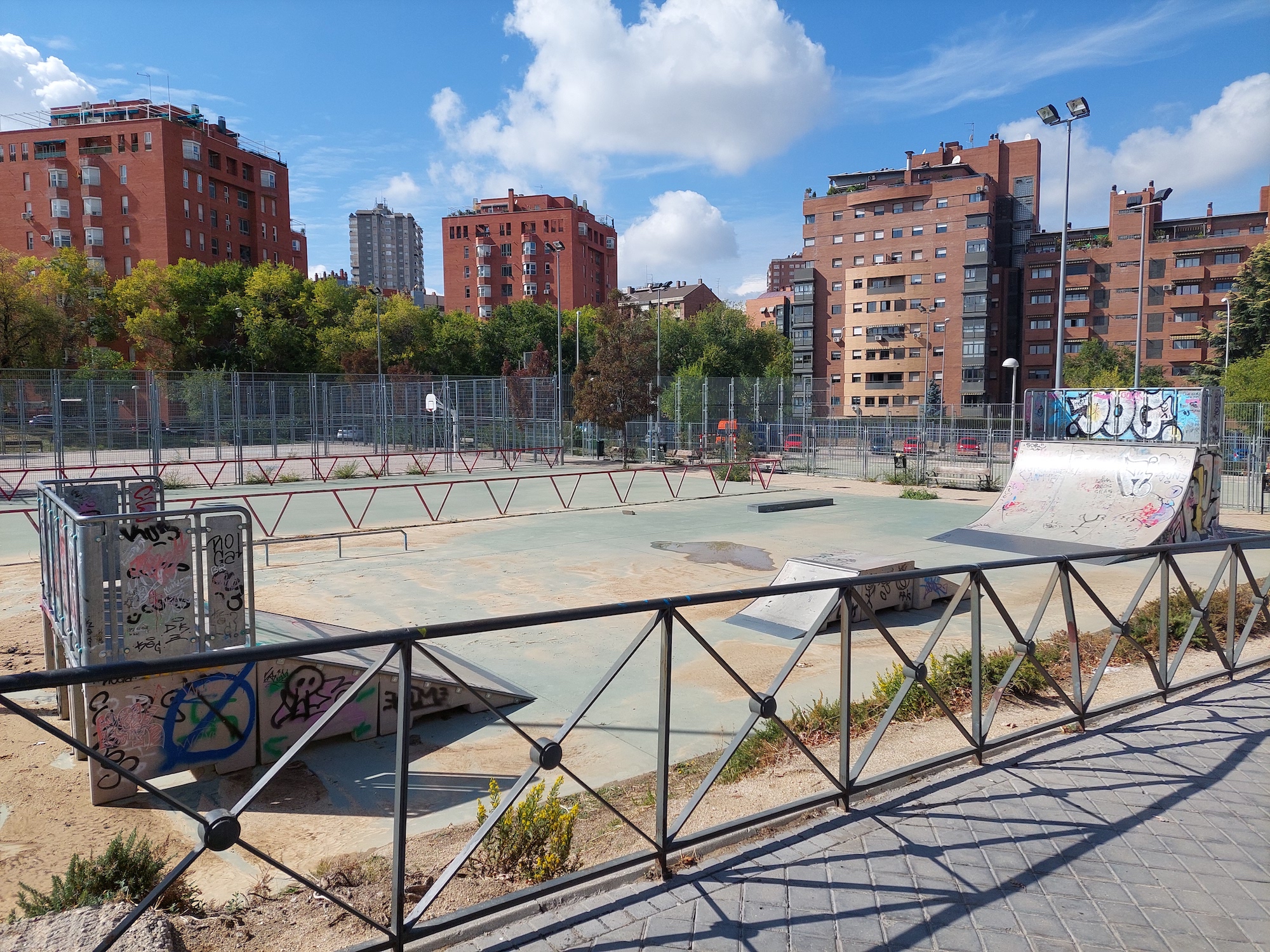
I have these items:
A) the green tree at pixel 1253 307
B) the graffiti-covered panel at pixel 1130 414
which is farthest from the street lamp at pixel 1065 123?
the green tree at pixel 1253 307

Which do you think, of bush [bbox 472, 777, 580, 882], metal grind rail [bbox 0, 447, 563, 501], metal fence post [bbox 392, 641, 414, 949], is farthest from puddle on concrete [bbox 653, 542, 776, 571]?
metal grind rail [bbox 0, 447, 563, 501]

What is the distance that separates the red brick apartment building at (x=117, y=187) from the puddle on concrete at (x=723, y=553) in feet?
205

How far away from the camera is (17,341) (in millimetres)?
46781

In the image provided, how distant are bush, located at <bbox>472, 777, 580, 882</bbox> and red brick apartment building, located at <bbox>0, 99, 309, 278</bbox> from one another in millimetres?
70694

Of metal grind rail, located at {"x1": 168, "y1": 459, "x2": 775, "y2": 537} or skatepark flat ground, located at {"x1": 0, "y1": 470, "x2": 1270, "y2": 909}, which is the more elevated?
metal grind rail, located at {"x1": 168, "y1": 459, "x2": 775, "y2": 537}

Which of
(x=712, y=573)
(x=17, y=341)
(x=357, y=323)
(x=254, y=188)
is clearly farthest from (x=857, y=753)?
(x=254, y=188)

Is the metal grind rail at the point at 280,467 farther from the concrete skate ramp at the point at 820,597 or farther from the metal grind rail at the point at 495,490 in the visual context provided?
the concrete skate ramp at the point at 820,597

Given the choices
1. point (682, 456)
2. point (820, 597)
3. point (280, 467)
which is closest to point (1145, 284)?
point (682, 456)

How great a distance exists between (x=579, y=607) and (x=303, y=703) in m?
2.92

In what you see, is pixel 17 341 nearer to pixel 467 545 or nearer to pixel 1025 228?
pixel 467 545

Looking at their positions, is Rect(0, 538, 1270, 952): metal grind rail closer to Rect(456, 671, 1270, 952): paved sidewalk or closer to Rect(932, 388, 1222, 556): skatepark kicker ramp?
Rect(456, 671, 1270, 952): paved sidewalk

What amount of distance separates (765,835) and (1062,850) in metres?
1.25

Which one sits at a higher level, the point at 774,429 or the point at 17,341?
the point at 17,341

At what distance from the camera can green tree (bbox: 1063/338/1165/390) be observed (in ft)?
193
